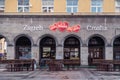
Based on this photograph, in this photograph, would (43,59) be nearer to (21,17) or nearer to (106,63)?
(21,17)

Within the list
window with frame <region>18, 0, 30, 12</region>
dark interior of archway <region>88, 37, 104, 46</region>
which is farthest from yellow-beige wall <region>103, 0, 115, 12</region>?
window with frame <region>18, 0, 30, 12</region>

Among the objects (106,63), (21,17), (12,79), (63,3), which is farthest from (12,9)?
(12,79)

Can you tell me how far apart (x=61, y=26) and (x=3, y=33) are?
23.7 feet

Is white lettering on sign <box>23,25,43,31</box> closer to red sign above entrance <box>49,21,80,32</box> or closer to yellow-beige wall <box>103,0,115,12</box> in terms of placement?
red sign above entrance <box>49,21,80,32</box>

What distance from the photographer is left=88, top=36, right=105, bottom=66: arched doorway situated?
41.1 metres

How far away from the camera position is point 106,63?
3353cm

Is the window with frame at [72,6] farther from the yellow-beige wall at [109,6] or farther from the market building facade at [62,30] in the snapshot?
the yellow-beige wall at [109,6]

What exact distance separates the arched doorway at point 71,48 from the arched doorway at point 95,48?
156 centimetres

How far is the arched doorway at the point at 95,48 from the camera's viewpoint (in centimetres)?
4106

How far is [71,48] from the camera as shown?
41656 mm

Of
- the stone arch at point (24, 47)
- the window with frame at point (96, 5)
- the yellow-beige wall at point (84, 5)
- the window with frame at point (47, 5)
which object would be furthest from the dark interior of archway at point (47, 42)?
the window with frame at point (96, 5)

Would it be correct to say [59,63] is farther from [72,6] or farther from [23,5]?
[23,5]

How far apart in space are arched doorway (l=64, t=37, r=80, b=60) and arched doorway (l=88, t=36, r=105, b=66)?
1558mm

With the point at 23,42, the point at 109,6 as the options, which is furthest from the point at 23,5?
the point at 109,6
